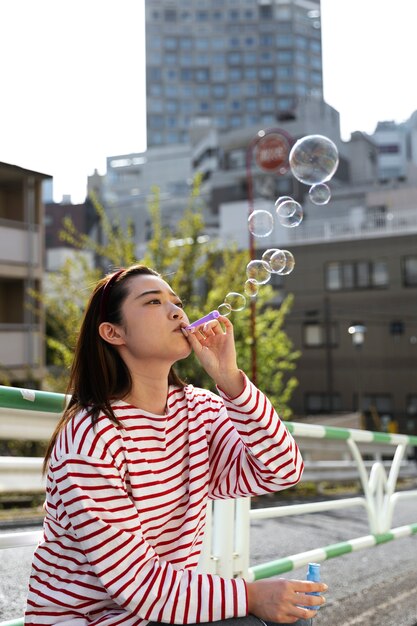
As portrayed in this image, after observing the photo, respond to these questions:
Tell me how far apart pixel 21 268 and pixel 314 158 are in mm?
17512

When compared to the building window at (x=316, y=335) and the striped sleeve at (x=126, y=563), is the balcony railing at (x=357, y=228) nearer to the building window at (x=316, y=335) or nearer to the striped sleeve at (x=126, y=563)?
the building window at (x=316, y=335)

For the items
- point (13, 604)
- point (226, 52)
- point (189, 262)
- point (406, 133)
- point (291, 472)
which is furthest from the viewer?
point (226, 52)

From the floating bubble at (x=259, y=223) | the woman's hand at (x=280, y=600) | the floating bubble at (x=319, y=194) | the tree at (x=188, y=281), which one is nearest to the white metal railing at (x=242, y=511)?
the woman's hand at (x=280, y=600)

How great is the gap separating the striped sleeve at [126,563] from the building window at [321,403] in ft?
109

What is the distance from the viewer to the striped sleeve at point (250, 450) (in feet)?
6.20

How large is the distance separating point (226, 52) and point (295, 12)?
12.0 metres

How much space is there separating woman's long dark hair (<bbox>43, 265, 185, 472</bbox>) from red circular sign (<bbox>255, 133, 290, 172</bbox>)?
2206 centimetres

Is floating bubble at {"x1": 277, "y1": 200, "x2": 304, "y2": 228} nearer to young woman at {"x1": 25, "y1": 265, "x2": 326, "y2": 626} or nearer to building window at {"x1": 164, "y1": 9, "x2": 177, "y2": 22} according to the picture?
young woman at {"x1": 25, "y1": 265, "x2": 326, "y2": 626}

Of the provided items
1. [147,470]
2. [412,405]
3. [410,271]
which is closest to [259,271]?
[147,470]

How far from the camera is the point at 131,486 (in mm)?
1767


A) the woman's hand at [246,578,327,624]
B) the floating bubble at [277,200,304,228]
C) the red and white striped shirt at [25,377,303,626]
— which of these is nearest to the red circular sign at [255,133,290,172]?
the floating bubble at [277,200,304,228]

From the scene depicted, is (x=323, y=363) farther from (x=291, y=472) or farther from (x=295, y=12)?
(x=295, y=12)

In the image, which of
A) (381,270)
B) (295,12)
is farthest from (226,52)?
(381,270)

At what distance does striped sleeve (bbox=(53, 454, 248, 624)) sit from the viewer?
1.64m
